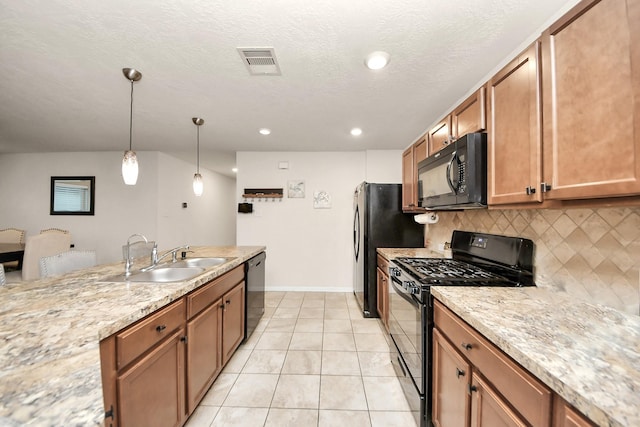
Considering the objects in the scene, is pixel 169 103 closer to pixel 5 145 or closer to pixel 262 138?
pixel 262 138

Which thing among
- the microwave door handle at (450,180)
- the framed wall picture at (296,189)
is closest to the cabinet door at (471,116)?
the microwave door handle at (450,180)

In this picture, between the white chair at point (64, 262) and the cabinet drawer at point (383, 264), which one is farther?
the cabinet drawer at point (383, 264)

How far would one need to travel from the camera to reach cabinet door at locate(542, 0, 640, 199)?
79 cm

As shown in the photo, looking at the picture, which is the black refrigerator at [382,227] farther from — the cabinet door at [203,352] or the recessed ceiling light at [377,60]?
the cabinet door at [203,352]

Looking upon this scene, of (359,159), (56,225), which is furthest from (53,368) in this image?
(56,225)

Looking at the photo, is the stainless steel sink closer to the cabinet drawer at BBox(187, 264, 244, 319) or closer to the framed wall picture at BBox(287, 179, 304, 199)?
the cabinet drawer at BBox(187, 264, 244, 319)

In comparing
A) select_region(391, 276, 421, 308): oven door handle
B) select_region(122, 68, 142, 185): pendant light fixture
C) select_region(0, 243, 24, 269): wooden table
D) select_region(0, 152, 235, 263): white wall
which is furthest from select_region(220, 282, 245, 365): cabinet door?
select_region(0, 243, 24, 269): wooden table

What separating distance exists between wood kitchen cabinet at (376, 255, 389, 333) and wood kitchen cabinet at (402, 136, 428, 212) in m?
0.69

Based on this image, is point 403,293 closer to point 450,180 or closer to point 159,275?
point 450,180

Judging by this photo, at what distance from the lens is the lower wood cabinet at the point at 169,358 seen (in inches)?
37.5

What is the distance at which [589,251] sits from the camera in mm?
1206

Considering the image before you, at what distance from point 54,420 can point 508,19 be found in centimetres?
236

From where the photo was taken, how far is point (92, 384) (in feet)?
1.82

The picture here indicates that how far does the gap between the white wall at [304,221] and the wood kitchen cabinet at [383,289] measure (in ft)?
4.30
